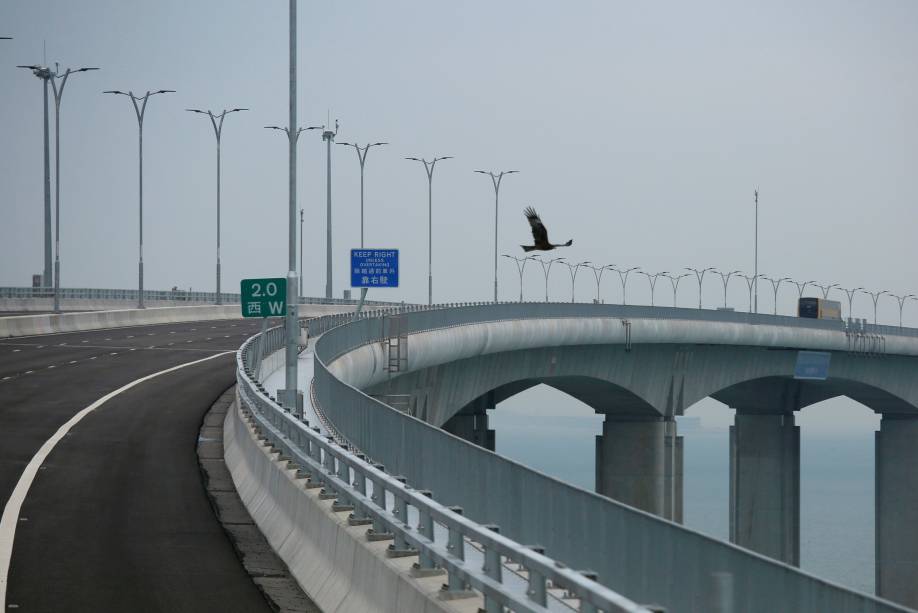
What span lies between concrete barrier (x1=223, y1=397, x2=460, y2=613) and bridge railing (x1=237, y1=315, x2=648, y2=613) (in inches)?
7.6

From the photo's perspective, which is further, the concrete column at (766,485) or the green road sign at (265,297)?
the concrete column at (766,485)

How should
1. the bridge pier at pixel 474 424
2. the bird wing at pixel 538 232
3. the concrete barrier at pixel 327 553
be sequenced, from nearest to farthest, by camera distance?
the concrete barrier at pixel 327 553 → the bird wing at pixel 538 232 → the bridge pier at pixel 474 424

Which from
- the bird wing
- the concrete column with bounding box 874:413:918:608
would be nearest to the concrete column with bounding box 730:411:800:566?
the concrete column with bounding box 874:413:918:608

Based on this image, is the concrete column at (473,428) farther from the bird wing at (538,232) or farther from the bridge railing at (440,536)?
the bridge railing at (440,536)

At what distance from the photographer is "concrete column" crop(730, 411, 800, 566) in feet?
339

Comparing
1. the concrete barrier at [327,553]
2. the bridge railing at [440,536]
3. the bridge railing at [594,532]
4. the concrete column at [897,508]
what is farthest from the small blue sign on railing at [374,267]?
the concrete column at [897,508]

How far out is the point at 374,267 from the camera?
5016 centimetres

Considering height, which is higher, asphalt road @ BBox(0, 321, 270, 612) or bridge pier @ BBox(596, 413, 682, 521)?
asphalt road @ BBox(0, 321, 270, 612)

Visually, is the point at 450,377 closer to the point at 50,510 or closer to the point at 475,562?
the point at 50,510

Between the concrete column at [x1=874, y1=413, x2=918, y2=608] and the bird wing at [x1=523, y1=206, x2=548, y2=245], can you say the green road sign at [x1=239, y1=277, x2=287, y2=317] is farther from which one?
the concrete column at [x1=874, y1=413, x2=918, y2=608]

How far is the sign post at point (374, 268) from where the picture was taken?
4988cm

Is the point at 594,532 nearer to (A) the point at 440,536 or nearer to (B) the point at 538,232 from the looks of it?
(A) the point at 440,536

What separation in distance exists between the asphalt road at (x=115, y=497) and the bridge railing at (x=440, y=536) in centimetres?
135

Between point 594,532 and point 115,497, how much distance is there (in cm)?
1245
